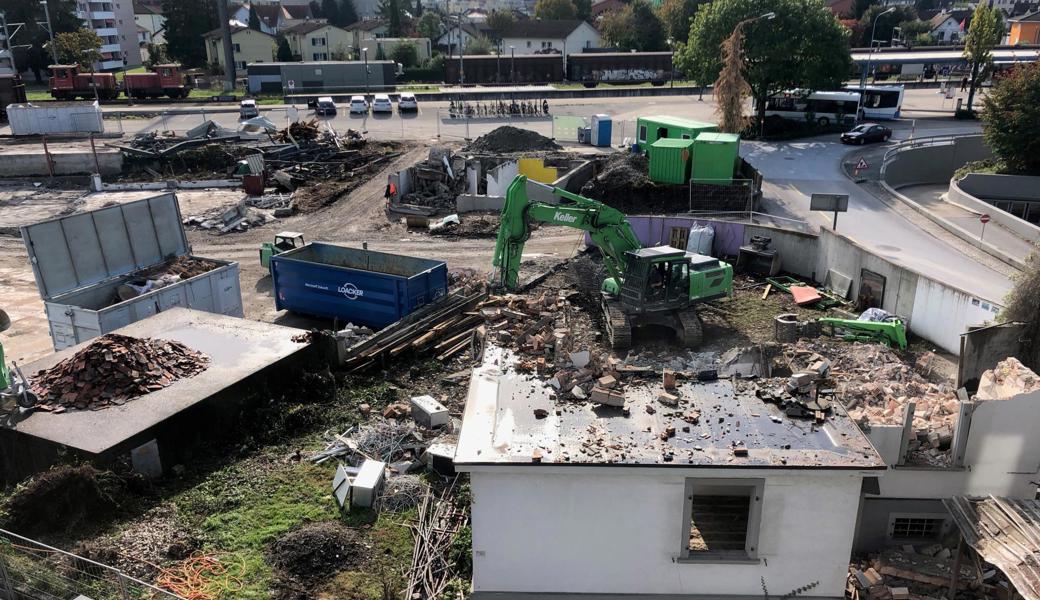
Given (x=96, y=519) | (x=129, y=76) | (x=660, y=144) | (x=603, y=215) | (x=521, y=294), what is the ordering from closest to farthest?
(x=96, y=519) → (x=603, y=215) → (x=521, y=294) → (x=660, y=144) → (x=129, y=76)

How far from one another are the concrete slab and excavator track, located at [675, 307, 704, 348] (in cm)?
910

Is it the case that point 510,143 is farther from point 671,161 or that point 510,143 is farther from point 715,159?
point 715,159

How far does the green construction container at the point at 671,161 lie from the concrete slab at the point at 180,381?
1844cm

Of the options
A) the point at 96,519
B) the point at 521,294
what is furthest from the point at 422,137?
the point at 96,519

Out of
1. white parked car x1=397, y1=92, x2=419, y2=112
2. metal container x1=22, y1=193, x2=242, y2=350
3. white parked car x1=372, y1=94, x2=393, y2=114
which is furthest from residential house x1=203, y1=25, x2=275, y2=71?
metal container x1=22, y1=193, x2=242, y2=350

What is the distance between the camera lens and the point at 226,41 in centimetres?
6625

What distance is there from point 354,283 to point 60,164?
27.4 metres

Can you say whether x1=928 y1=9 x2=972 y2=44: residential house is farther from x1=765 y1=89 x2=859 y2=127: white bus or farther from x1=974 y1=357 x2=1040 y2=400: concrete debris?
x1=974 y1=357 x2=1040 y2=400: concrete debris

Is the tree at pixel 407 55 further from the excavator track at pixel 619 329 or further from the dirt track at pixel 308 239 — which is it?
the excavator track at pixel 619 329

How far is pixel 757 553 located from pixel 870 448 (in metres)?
1.78

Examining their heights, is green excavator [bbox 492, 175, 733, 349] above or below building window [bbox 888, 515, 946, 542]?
above

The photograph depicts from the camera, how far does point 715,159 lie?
30.2 metres

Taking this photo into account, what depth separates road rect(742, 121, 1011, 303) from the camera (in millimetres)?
23516

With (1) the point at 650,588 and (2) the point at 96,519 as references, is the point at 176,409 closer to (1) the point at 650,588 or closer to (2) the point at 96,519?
(2) the point at 96,519
